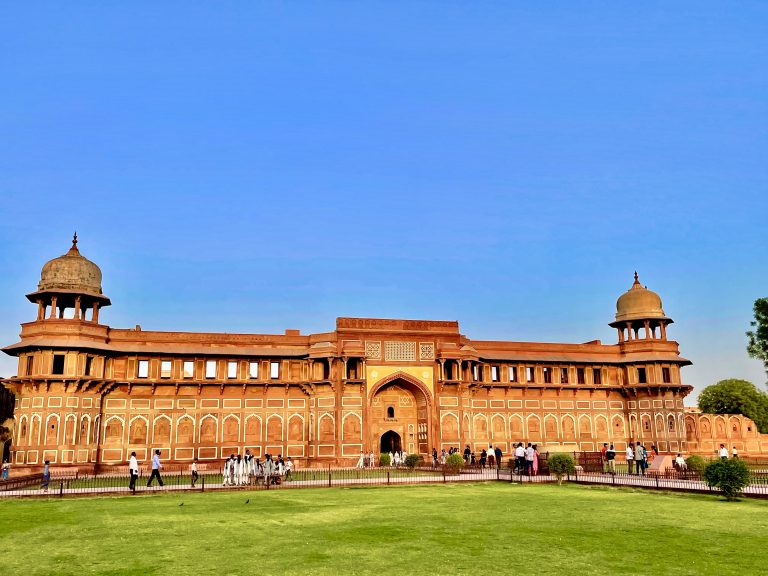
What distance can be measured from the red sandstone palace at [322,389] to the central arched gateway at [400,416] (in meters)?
0.09

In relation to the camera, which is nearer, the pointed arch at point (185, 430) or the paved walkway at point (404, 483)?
the paved walkway at point (404, 483)

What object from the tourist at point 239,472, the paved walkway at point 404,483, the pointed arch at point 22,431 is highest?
the pointed arch at point 22,431

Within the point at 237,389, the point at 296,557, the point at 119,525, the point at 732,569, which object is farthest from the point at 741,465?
the point at 237,389

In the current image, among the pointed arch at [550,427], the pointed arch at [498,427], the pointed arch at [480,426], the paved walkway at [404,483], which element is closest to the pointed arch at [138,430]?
the paved walkway at [404,483]

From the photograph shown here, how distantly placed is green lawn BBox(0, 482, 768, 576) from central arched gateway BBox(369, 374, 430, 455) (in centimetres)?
2156

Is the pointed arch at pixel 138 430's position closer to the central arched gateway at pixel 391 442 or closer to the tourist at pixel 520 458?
the central arched gateway at pixel 391 442

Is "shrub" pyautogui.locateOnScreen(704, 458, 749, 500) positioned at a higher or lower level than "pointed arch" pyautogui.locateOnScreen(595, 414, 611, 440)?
lower

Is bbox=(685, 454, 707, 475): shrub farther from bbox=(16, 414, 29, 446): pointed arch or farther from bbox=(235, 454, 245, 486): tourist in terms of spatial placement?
bbox=(16, 414, 29, 446): pointed arch

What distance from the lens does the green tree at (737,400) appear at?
225 ft

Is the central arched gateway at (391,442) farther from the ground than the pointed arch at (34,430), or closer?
closer

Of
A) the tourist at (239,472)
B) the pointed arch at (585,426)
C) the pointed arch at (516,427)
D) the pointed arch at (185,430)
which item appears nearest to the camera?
the tourist at (239,472)

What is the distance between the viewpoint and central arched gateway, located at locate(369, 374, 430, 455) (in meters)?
42.0

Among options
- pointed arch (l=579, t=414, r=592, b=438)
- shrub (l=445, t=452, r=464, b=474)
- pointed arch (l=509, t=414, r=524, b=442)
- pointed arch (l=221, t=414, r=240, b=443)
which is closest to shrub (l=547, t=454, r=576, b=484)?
shrub (l=445, t=452, r=464, b=474)

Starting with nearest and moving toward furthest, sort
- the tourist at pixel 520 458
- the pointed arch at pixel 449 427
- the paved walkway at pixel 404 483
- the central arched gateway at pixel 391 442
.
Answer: the paved walkway at pixel 404 483
the tourist at pixel 520 458
the pointed arch at pixel 449 427
the central arched gateway at pixel 391 442
